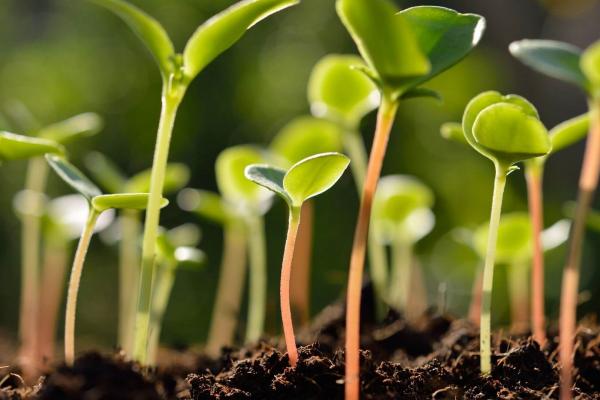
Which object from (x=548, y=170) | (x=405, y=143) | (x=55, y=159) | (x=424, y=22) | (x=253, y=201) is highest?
(x=424, y=22)

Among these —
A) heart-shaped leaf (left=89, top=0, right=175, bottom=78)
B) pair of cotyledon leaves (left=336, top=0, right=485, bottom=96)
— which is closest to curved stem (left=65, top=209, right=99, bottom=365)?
heart-shaped leaf (left=89, top=0, right=175, bottom=78)

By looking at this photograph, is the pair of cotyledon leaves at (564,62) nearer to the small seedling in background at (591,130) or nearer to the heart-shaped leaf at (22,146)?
the small seedling in background at (591,130)

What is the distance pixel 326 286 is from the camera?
2566 mm

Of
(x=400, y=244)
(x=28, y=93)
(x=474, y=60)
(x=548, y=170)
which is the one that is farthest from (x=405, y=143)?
(x=400, y=244)

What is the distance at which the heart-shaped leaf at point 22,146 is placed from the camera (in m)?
0.49

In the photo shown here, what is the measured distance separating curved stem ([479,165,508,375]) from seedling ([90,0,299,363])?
0.19 m

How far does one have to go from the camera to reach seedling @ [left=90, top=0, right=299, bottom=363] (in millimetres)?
445

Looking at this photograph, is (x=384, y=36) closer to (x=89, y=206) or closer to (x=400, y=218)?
(x=89, y=206)

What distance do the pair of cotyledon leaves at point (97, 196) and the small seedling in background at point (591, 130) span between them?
0.29m

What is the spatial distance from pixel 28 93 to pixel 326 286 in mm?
1407

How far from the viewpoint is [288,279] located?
485 millimetres

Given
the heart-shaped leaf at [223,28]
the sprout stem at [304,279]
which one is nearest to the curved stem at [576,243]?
the heart-shaped leaf at [223,28]

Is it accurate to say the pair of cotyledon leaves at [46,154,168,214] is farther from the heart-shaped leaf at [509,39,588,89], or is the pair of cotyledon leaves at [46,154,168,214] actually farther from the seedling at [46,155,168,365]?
the heart-shaped leaf at [509,39,588,89]

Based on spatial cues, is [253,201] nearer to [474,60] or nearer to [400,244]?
[400,244]
